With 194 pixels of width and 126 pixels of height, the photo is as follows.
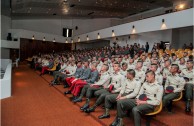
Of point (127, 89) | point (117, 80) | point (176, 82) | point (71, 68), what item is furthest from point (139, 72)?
point (71, 68)

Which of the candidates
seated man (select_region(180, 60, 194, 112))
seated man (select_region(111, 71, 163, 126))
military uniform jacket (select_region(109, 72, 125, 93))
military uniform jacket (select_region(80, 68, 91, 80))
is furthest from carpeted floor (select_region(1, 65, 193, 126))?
military uniform jacket (select_region(80, 68, 91, 80))

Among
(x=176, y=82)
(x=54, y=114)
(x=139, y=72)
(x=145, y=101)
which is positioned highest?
(x=139, y=72)

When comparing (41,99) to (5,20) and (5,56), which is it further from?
(5,20)

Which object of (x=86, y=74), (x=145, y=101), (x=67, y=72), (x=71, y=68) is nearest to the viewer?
(x=145, y=101)

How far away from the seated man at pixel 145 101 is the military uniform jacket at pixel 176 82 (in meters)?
0.92

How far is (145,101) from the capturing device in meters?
3.57

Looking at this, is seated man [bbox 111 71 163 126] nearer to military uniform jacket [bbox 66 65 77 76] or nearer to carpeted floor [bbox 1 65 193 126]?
carpeted floor [bbox 1 65 193 126]

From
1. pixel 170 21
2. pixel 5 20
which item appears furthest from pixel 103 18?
pixel 170 21

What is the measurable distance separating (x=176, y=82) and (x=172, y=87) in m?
0.17

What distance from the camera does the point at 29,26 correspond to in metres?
21.9

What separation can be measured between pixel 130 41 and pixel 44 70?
27.2 feet

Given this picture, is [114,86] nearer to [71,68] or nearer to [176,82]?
[176,82]

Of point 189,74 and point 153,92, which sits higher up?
point 189,74

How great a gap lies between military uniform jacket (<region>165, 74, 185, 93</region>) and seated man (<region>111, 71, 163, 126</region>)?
3.02 feet
